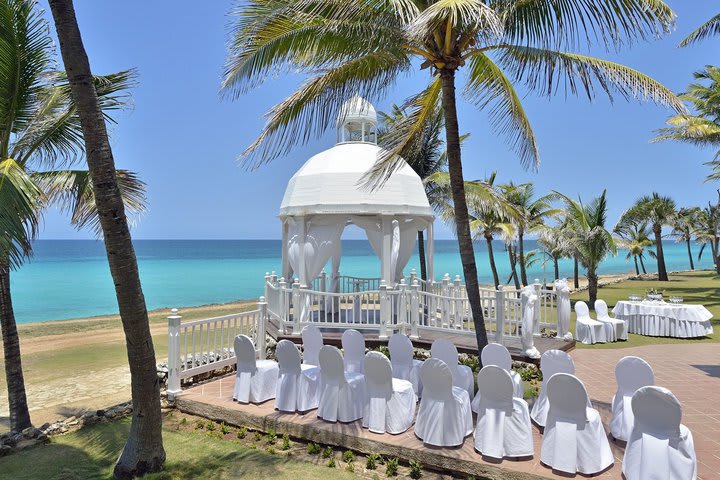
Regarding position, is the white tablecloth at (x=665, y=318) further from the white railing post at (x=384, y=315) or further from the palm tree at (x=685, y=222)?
the palm tree at (x=685, y=222)

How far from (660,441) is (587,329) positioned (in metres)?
8.41

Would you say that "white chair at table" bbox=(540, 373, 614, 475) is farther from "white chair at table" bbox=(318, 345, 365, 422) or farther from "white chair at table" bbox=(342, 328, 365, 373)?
"white chair at table" bbox=(342, 328, 365, 373)

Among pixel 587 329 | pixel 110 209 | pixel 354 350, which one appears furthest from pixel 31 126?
pixel 587 329

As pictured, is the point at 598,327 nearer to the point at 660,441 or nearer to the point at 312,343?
the point at 312,343

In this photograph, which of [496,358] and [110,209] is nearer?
[110,209]

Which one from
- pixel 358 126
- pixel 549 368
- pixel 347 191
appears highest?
pixel 358 126

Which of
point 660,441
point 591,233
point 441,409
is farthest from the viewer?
point 591,233

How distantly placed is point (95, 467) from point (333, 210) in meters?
7.44

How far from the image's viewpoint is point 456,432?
537cm

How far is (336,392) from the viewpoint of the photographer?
6.33 m

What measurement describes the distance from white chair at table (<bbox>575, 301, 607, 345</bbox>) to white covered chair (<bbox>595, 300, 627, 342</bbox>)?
0.17 m

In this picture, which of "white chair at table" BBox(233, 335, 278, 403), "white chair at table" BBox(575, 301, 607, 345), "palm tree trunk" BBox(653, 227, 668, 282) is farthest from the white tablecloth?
"palm tree trunk" BBox(653, 227, 668, 282)

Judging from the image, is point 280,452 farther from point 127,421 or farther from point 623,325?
point 623,325

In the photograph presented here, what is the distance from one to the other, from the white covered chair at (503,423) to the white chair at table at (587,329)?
26.3ft
